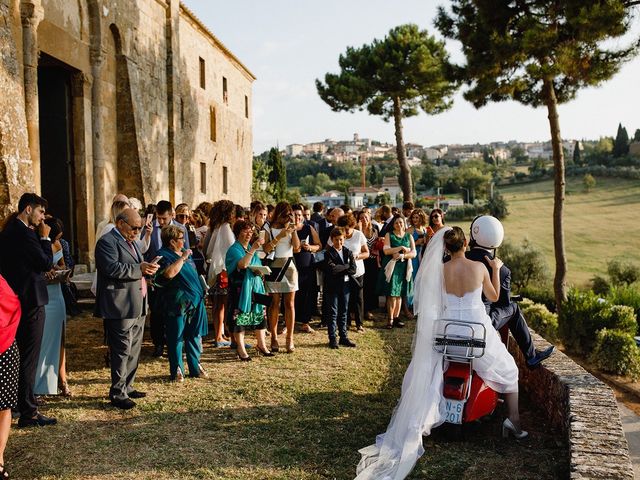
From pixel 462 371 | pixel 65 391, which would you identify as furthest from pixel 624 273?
pixel 65 391

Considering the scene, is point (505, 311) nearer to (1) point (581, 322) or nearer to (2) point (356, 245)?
(2) point (356, 245)

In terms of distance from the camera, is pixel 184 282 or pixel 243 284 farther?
pixel 243 284

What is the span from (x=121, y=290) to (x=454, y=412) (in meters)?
3.24

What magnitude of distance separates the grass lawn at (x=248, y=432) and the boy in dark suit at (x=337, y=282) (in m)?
1.01

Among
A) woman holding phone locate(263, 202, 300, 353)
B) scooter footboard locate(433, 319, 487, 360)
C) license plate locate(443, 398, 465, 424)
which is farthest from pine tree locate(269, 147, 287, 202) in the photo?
license plate locate(443, 398, 465, 424)

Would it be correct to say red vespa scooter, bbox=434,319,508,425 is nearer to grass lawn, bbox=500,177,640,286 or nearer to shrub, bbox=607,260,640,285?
shrub, bbox=607,260,640,285

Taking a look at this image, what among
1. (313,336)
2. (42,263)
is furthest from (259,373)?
(42,263)

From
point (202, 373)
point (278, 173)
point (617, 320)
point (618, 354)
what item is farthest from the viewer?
point (278, 173)

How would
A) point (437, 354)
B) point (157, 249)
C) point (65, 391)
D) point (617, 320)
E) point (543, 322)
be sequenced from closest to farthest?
point (437, 354) → point (65, 391) → point (157, 249) → point (617, 320) → point (543, 322)

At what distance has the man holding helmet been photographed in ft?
16.3

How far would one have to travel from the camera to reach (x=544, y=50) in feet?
45.2

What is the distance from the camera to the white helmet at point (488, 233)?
496 cm

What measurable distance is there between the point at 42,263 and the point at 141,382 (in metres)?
2.08

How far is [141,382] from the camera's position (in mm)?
6180
